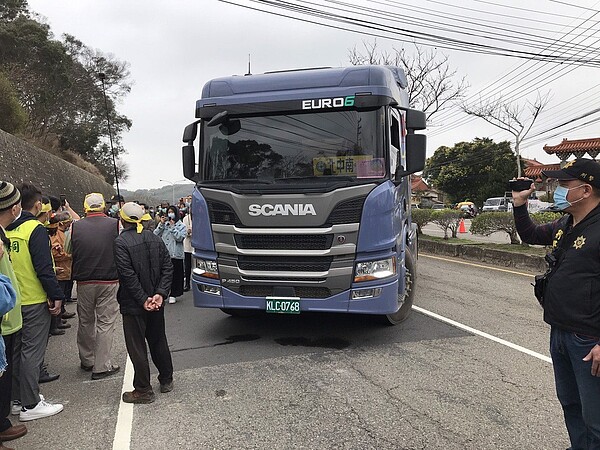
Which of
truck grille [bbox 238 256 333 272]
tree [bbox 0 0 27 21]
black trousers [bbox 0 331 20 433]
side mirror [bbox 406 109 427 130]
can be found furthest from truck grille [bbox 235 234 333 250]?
tree [bbox 0 0 27 21]

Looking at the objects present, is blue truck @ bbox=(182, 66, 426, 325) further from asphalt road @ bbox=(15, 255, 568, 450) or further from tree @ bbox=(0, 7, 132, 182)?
tree @ bbox=(0, 7, 132, 182)

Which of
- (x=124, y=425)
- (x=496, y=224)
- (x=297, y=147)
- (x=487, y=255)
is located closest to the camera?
(x=124, y=425)

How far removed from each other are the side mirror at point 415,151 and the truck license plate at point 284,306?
5.91 ft

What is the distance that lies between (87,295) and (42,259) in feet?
2.48

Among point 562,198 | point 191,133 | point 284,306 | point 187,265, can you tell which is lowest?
point 187,265

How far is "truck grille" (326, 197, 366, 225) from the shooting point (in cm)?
453

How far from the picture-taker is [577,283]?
7.34 feet

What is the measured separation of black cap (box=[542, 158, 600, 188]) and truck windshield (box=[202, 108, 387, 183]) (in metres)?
2.40

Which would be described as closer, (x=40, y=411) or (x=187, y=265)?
(x=40, y=411)

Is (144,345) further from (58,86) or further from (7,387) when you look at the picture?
(58,86)

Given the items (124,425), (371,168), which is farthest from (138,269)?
(371,168)

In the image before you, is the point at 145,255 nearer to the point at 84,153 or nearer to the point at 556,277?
the point at 556,277

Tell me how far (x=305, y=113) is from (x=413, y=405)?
313 centimetres

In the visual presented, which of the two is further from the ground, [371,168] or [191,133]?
[191,133]
